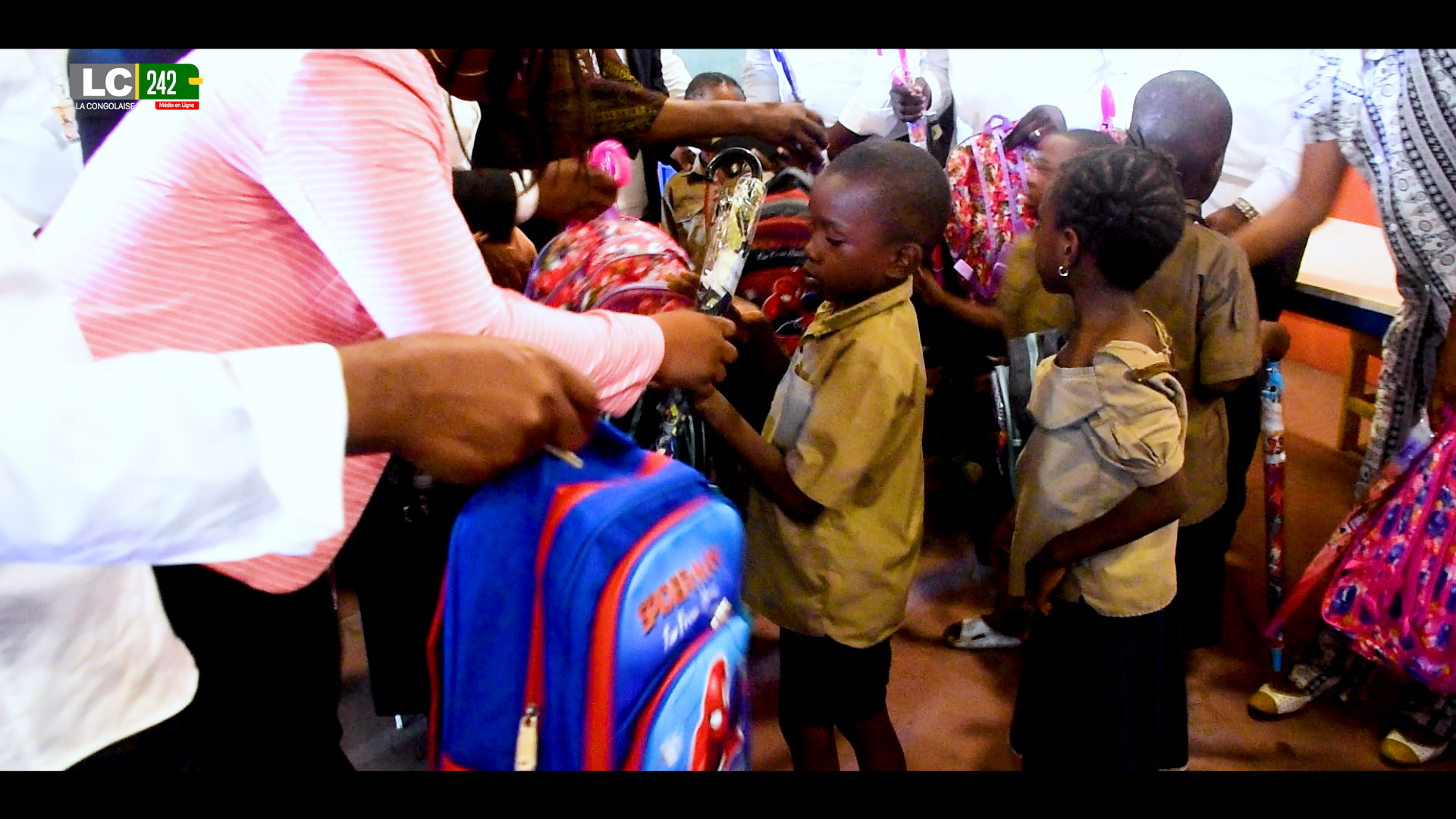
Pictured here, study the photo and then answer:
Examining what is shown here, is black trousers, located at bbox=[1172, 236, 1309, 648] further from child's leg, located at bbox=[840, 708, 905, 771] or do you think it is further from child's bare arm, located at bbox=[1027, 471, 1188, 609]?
child's leg, located at bbox=[840, 708, 905, 771]

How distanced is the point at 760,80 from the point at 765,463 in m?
2.17

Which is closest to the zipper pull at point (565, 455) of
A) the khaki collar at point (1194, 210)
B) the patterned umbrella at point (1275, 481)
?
the khaki collar at point (1194, 210)

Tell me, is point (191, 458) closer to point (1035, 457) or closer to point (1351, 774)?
point (1351, 774)

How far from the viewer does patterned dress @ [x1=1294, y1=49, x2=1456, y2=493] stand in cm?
162

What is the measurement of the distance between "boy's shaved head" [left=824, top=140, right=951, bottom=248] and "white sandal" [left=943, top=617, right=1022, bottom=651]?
114 centimetres

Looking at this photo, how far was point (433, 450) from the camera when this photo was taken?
59 centimetres

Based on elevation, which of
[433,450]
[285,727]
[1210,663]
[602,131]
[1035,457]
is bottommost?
[1210,663]

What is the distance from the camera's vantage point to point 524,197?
1.35 m

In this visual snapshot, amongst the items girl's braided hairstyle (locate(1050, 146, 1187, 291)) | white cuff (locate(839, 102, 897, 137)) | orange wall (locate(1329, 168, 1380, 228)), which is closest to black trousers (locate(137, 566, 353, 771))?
girl's braided hairstyle (locate(1050, 146, 1187, 291))

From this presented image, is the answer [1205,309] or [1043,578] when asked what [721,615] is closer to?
[1043,578]

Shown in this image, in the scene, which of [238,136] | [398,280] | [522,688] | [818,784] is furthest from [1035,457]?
[238,136]

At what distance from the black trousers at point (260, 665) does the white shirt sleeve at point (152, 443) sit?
0.36 m

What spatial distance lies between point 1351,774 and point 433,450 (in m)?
0.90

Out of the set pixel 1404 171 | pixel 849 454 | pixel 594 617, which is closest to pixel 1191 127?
pixel 1404 171
